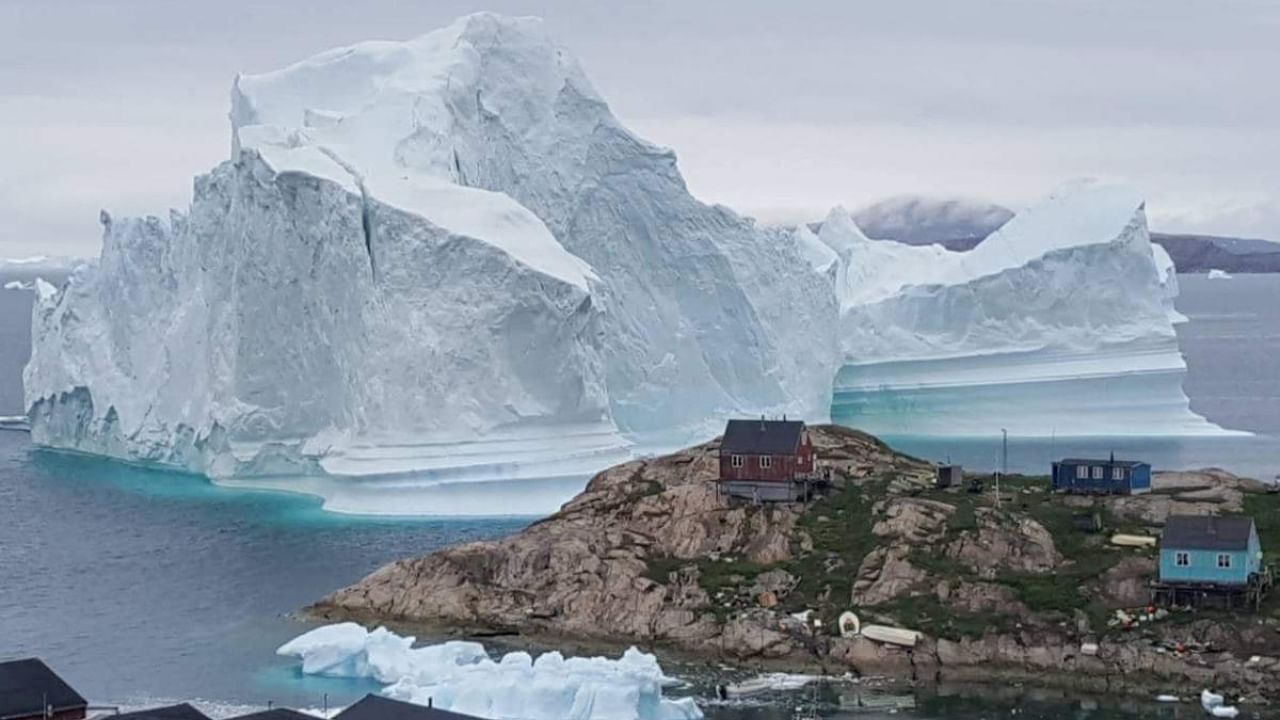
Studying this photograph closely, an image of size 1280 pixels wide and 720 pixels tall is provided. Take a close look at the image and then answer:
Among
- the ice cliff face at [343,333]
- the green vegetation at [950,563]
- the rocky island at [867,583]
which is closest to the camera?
the rocky island at [867,583]

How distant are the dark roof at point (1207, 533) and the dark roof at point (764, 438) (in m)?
8.23

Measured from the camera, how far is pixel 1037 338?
75188mm

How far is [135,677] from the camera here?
36625 millimetres

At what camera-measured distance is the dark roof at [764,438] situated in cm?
4284

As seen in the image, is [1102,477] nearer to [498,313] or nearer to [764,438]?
[764,438]

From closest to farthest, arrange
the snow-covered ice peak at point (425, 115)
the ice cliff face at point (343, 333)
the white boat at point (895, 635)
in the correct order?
the white boat at point (895, 635), the ice cliff face at point (343, 333), the snow-covered ice peak at point (425, 115)

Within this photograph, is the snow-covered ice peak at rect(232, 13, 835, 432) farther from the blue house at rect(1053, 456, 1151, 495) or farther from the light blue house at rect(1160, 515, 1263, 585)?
the light blue house at rect(1160, 515, 1263, 585)

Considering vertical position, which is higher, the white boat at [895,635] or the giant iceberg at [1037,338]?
the giant iceberg at [1037,338]

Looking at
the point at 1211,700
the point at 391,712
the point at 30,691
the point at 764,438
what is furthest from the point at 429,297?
the point at 391,712

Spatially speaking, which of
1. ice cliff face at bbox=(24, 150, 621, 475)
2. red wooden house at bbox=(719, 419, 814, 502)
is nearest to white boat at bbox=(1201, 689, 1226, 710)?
red wooden house at bbox=(719, 419, 814, 502)

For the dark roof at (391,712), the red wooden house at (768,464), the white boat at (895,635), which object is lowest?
the dark roof at (391,712)

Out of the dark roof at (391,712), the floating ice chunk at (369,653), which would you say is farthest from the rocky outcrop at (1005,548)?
the dark roof at (391,712)

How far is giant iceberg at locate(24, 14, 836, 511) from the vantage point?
182ft

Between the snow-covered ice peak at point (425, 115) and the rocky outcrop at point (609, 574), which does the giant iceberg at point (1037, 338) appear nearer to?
the snow-covered ice peak at point (425, 115)
